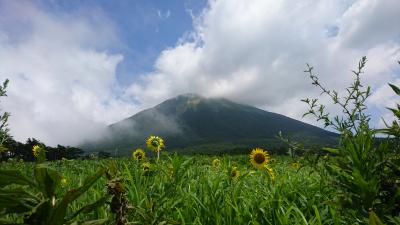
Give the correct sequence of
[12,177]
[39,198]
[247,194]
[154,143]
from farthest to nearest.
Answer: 1. [154,143]
2. [247,194]
3. [39,198]
4. [12,177]

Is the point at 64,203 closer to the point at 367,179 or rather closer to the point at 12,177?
the point at 12,177

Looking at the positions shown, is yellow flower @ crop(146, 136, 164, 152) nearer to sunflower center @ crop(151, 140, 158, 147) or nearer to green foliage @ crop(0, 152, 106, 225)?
sunflower center @ crop(151, 140, 158, 147)

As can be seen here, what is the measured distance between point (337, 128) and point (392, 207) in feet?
3.06

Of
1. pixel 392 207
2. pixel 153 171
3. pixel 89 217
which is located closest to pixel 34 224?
pixel 392 207

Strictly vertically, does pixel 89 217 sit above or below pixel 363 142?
below

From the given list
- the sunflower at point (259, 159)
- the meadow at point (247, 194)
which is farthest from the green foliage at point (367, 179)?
the sunflower at point (259, 159)

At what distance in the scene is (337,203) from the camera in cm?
209

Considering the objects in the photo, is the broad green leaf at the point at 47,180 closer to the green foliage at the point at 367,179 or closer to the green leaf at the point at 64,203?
the green leaf at the point at 64,203

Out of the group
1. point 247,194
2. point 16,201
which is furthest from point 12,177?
point 247,194

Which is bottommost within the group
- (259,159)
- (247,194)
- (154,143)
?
(247,194)

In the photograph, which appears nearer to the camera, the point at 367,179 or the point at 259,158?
the point at 367,179

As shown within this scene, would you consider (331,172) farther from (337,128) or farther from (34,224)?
(34,224)

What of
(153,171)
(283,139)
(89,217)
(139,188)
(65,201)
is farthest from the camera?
(153,171)

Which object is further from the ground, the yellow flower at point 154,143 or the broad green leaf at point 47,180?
the yellow flower at point 154,143
